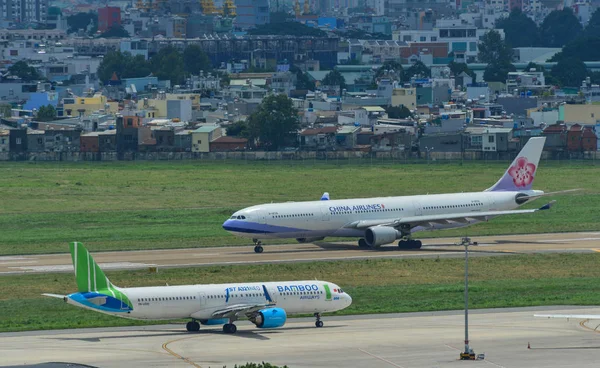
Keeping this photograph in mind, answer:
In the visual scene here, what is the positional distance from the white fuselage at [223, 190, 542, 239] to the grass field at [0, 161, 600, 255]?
6.04 metres

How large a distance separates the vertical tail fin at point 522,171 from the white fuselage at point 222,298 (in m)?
44.5

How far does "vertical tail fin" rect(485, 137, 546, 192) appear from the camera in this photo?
411 feet

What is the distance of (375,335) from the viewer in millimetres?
77188

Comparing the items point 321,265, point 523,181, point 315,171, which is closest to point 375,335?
point 321,265

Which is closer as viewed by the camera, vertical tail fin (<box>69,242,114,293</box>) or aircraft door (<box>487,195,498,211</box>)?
vertical tail fin (<box>69,242,114,293</box>)

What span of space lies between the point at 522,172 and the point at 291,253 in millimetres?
24283

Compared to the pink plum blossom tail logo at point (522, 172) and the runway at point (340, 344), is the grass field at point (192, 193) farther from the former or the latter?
the runway at point (340, 344)

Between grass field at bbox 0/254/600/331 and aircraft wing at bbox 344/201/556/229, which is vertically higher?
aircraft wing at bbox 344/201/556/229

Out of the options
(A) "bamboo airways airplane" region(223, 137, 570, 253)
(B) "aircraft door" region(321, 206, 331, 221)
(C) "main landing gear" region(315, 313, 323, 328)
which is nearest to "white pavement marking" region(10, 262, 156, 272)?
(A) "bamboo airways airplane" region(223, 137, 570, 253)

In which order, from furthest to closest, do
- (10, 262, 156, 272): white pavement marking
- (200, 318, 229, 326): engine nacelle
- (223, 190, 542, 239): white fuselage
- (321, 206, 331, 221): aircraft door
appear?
(321, 206, 331, 221): aircraft door
(223, 190, 542, 239): white fuselage
(10, 262, 156, 272): white pavement marking
(200, 318, 229, 326): engine nacelle

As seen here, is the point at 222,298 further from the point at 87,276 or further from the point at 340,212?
the point at 340,212

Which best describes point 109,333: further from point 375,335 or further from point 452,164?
point 452,164

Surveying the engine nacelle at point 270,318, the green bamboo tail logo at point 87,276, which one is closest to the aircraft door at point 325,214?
the engine nacelle at point 270,318

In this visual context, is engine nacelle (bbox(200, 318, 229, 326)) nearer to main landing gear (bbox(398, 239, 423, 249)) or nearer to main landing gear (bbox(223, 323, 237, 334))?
main landing gear (bbox(223, 323, 237, 334))
